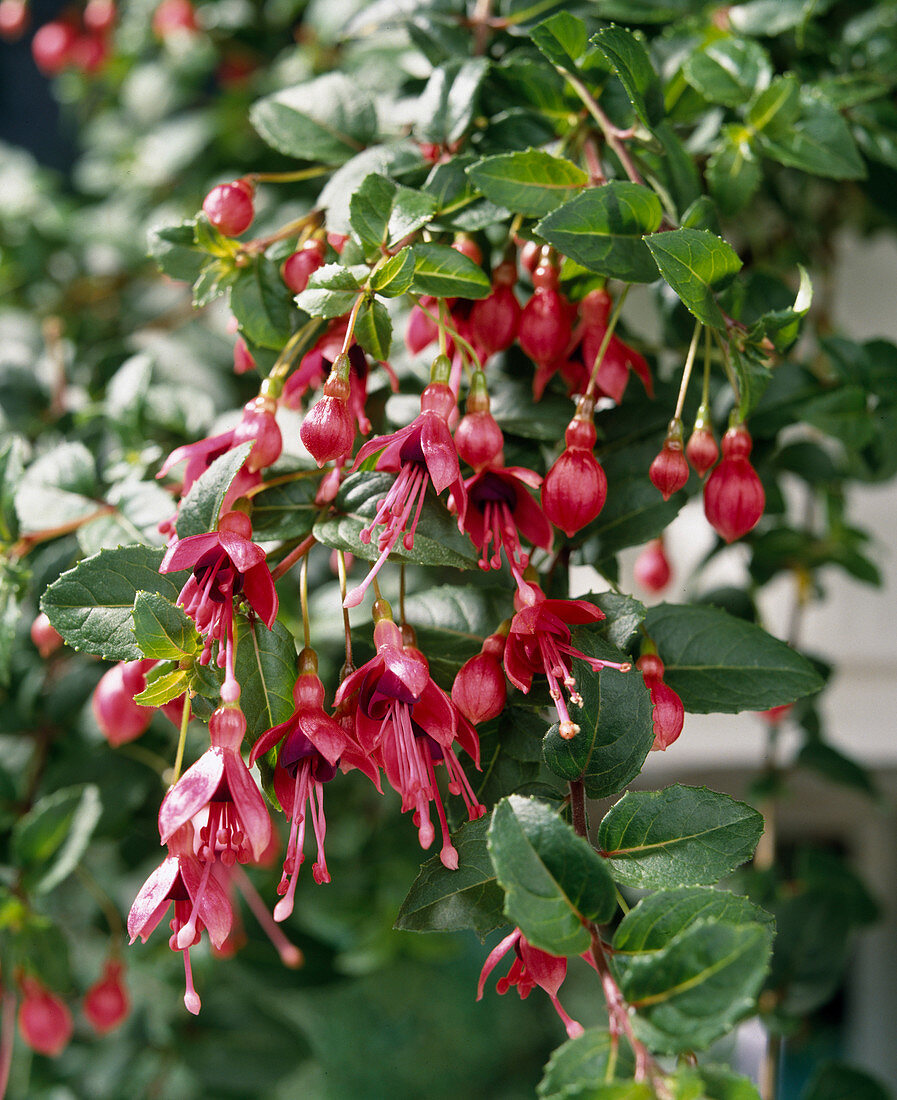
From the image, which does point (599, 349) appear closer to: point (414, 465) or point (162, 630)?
point (414, 465)

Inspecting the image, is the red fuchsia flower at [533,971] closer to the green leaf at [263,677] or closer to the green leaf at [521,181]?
the green leaf at [263,677]

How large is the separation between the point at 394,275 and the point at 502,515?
0.10m

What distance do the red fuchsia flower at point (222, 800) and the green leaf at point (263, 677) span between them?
2 cm

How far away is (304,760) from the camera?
12.1 inches

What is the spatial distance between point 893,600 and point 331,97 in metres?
0.67

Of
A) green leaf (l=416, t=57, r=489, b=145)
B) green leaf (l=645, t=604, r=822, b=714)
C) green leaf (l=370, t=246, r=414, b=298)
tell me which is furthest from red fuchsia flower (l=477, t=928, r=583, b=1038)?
green leaf (l=416, t=57, r=489, b=145)

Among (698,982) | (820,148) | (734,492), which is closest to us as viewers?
(698,982)

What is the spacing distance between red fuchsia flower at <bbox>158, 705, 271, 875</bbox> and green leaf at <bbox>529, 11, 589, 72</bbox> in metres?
0.31

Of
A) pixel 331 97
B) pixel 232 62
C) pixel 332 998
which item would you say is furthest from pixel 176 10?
pixel 332 998

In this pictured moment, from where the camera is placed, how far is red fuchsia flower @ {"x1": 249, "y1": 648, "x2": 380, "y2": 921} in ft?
0.96

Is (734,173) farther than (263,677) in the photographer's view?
Yes

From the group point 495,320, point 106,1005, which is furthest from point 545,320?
point 106,1005

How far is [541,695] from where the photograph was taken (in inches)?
13.7

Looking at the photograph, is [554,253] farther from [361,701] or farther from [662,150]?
[361,701]
